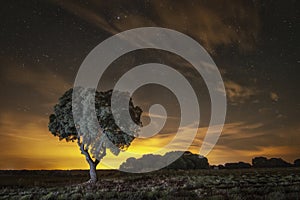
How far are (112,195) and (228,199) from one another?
8.45 metres

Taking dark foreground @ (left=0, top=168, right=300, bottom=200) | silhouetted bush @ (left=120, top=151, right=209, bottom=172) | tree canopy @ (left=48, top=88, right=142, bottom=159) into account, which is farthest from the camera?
silhouetted bush @ (left=120, top=151, right=209, bottom=172)

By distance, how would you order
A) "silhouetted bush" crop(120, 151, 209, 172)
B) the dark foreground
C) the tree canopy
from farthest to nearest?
"silhouetted bush" crop(120, 151, 209, 172), the tree canopy, the dark foreground

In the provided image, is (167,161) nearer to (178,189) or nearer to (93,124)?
(93,124)

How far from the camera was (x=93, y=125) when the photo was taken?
1540 inches

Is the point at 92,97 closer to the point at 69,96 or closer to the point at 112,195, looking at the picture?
the point at 69,96

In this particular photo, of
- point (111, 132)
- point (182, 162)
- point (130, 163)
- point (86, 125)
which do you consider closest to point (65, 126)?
point (86, 125)

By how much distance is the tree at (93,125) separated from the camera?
129 feet

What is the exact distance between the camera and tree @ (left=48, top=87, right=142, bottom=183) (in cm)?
3934

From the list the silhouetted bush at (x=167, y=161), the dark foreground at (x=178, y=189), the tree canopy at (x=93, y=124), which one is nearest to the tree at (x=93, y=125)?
the tree canopy at (x=93, y=124)

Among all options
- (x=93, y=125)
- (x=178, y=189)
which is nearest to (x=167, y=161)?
(x=93, y=125)

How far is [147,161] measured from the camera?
3691 inches

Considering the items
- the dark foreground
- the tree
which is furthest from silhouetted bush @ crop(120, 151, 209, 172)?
the dark foreground

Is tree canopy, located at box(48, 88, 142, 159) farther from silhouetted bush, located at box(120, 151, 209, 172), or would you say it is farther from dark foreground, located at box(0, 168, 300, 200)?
silhouetted bush, located at box(120, 151, 209, 172)

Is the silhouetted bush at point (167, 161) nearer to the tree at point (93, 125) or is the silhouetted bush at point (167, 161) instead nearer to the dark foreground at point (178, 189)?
the tree at point (93, 125)
